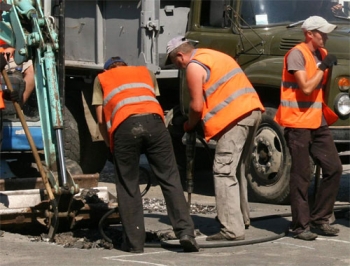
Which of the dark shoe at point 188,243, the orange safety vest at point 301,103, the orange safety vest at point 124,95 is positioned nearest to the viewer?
the dark shoe at point 188,243

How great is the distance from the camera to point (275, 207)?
10031mm

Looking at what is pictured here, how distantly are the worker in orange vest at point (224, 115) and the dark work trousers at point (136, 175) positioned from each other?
453 mm

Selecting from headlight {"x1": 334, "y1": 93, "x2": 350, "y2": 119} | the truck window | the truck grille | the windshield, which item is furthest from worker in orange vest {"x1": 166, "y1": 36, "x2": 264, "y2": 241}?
the truck window

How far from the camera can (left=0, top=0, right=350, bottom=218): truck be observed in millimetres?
10148

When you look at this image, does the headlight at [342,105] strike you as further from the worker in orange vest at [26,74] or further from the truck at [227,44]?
the worker in orange vest at [26,74]

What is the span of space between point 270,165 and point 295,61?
2.36 m

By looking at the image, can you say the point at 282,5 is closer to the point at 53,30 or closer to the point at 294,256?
the point at 53,30

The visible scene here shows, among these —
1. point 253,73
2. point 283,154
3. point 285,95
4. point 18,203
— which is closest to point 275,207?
point 283,154

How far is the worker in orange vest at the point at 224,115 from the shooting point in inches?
308

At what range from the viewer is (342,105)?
981 cm

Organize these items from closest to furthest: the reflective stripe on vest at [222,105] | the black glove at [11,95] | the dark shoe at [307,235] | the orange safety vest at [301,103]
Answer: the reflective stripe on vest at [222,105], the dark shoe at [307,235], the orange safety vest at [301,103], the black glove at [11,95]

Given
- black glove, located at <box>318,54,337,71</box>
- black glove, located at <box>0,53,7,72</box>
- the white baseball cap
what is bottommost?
black glove, located at <box>0,53,7,72</box>

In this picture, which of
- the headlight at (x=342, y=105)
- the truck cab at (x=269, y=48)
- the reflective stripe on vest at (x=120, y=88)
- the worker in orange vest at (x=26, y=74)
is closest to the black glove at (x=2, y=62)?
the worker in orange vest at (x=26, y=74)

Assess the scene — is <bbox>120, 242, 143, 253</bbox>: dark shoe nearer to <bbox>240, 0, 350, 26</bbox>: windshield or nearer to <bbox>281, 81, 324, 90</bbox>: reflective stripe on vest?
<bbox>281, 81, 324, 90</bbox>: reflective stripe on vest
